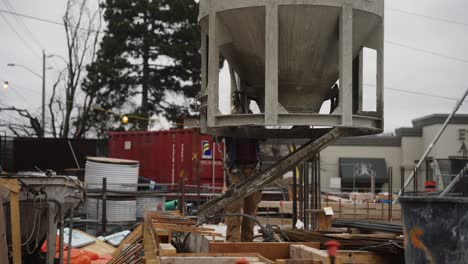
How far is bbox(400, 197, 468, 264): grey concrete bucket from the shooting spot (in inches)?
190

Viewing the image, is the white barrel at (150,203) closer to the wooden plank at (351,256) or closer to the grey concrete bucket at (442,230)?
the wooden plank at (351,256)

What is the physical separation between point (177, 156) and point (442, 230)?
63.7 ft

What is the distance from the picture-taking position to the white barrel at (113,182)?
19.4 meters

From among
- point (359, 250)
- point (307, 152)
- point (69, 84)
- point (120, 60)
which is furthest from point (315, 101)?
point (69, 84)

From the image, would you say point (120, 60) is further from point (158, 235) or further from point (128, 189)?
point (158, 235)

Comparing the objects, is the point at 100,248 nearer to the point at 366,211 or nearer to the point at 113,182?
the point at 113,182

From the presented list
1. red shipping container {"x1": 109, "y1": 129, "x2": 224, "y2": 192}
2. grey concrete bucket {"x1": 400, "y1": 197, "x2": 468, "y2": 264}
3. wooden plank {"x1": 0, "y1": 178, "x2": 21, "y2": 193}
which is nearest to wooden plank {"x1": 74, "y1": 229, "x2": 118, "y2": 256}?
wooden plank {"x1": 0, "y1": 178, "x2": 21, "y2": 193}

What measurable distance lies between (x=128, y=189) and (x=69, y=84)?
24875 millimetres

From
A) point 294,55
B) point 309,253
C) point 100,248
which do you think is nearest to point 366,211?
point 100,248

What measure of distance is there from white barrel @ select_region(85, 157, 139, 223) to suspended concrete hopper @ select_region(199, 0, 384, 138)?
10.1 meters

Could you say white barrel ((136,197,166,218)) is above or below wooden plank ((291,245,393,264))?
below

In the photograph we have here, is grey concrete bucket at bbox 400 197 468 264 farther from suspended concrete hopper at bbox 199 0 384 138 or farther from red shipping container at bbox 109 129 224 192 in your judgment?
red shipping container at bbox 109 129 224 192

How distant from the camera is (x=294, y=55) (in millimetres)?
8938

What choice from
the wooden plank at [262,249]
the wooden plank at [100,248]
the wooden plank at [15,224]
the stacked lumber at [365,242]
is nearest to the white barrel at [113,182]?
the wooden plank at [100,248]
